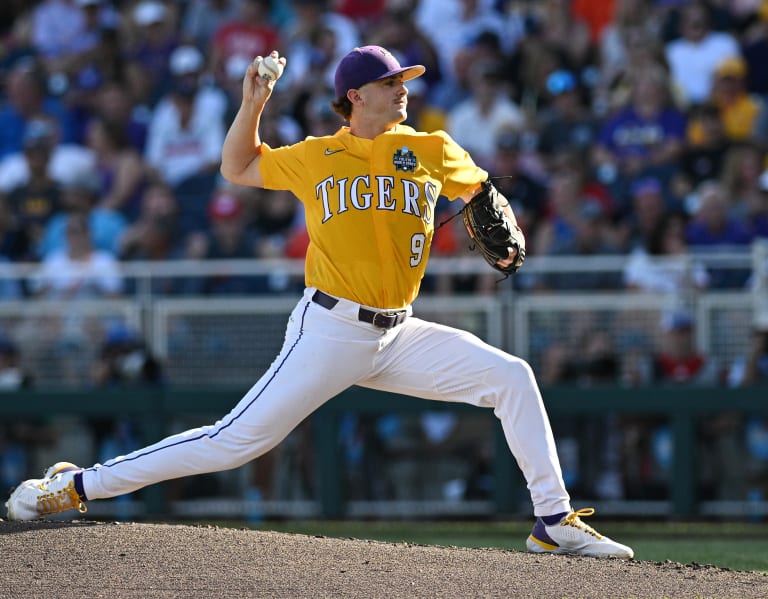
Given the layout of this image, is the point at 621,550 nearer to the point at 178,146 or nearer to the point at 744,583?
the point at 744,583

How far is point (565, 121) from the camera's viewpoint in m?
11.0

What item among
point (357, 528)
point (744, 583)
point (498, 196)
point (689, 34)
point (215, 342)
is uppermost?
point (689, 34)

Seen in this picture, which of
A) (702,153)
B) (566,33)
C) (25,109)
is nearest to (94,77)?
(25,109)

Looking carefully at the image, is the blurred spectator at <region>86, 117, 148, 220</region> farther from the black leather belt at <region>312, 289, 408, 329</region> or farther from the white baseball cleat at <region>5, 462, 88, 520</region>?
the black leather belt at <region>312, 289, 408, 329</region>

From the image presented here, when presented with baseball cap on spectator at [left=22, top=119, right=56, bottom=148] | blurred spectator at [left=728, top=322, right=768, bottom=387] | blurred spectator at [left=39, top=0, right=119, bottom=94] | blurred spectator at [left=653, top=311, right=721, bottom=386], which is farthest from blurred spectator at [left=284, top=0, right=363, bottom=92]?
blurred spectator at [left=728, top=322, right=768, bottom=387]

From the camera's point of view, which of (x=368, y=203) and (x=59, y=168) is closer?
(x=368, y=203)

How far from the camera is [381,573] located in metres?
5.21

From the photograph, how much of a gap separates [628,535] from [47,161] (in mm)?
6254

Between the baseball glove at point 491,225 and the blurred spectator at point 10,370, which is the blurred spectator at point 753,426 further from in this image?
the blurred spectator at point 10,370

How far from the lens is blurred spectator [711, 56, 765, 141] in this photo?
1063 centimetres

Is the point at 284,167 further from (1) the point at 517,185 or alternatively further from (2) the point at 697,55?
(2) the point at 697,55

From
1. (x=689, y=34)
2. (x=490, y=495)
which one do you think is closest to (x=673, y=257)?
(x=490, y=495)

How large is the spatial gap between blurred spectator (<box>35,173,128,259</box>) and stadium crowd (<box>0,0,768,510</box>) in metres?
0.02

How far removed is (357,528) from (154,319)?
6.97 feet
